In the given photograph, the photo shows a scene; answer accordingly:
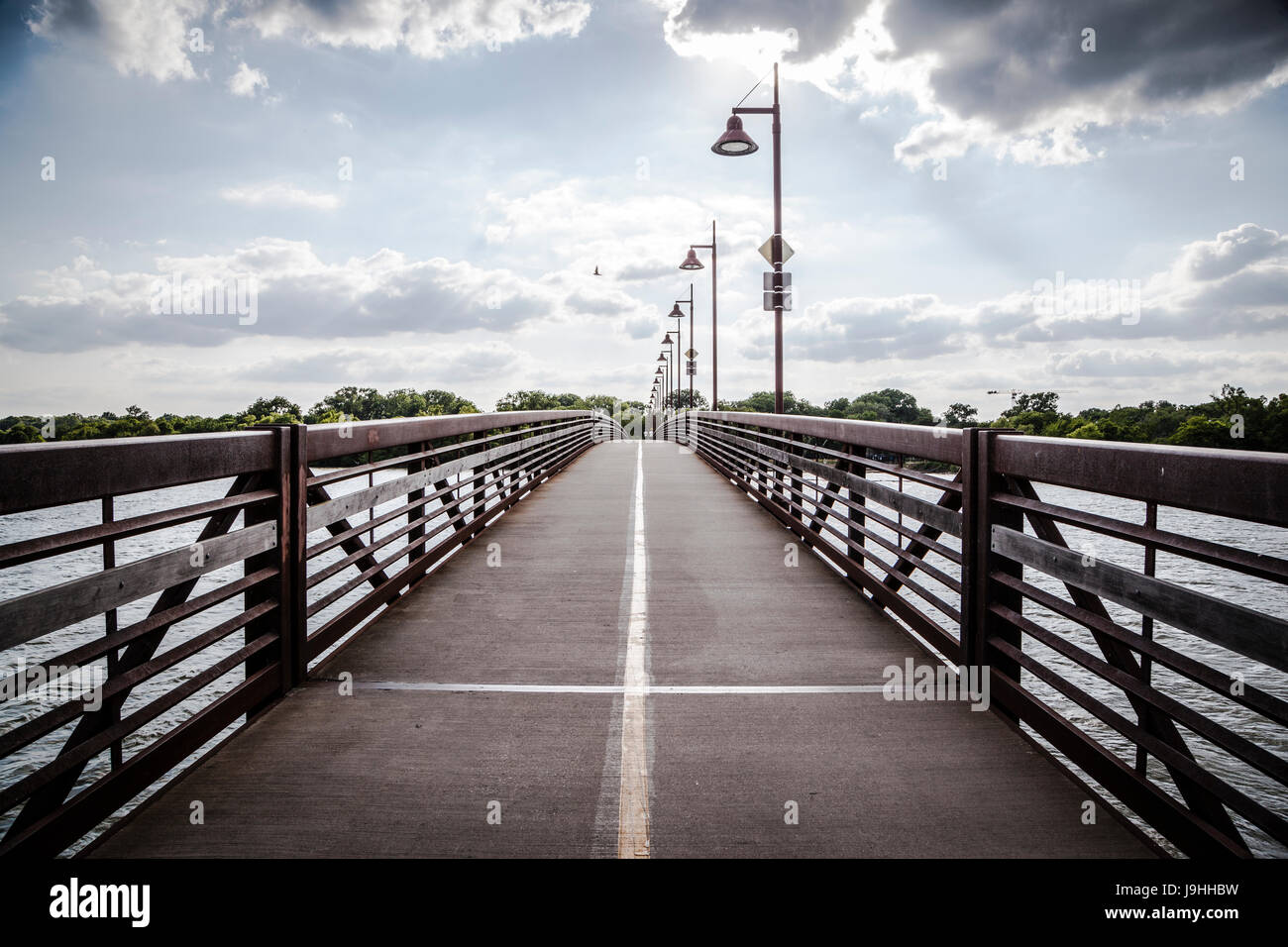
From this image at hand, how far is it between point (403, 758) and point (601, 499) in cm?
980

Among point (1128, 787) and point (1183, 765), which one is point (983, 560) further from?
point (1183, 765)

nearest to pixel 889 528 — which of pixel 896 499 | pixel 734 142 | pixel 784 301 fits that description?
pixel 896 499

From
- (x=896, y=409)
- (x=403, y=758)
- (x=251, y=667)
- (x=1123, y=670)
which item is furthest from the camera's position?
(x=896, y=409)

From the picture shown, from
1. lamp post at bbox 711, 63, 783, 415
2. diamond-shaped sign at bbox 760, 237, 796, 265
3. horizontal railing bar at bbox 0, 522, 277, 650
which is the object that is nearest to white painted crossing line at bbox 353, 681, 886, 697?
horizontal railing bar at bbox 0, 522, 277, 650

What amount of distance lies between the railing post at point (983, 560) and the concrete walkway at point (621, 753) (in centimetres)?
40

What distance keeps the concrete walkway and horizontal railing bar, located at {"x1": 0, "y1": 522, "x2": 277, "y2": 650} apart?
3.01 feet

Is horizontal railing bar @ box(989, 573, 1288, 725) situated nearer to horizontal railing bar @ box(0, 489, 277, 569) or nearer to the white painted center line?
the white painted center line

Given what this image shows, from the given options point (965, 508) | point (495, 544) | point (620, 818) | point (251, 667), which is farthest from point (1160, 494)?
point (495, 544)

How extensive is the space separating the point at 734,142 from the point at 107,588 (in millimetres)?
13571

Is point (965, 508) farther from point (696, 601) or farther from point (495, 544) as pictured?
point (495, 544)

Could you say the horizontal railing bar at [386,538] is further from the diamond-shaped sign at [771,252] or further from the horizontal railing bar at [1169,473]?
the diamond-shaped sign at [771,252]

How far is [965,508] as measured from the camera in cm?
472

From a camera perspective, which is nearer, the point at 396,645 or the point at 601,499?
the point at 396,645

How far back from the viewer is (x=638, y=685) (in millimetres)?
4824
